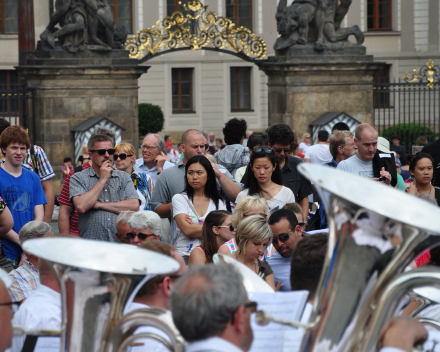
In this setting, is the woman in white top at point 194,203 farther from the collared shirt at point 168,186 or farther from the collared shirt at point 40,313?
the collared shirt at point 40,313

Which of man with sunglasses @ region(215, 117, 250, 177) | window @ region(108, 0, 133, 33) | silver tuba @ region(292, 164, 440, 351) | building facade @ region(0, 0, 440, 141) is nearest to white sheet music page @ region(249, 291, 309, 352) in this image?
silver tuba @ region(292, 164, 440, 351)

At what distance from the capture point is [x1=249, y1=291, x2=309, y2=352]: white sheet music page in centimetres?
238

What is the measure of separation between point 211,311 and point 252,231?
2050 mm

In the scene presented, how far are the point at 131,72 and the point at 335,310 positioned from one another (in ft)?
38.3

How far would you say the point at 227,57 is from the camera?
96.6ft

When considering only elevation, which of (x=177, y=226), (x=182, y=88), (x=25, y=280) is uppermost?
(x=182, y=88)

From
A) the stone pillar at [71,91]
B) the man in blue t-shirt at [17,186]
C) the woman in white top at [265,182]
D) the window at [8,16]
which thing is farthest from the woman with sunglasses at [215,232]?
the window at [8,16]

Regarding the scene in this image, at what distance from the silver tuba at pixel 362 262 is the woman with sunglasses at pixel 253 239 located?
1.84 m

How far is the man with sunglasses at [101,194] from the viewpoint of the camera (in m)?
5.27

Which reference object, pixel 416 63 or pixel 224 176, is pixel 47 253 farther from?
pixel 416 63

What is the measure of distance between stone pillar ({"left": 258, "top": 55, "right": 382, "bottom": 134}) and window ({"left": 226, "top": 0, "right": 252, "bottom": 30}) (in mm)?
15410

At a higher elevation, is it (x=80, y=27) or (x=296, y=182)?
(x=80, y=27)

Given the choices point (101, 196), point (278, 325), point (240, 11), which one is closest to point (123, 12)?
point (240, 11)

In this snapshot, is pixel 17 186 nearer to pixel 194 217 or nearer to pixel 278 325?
pixel 194 217
